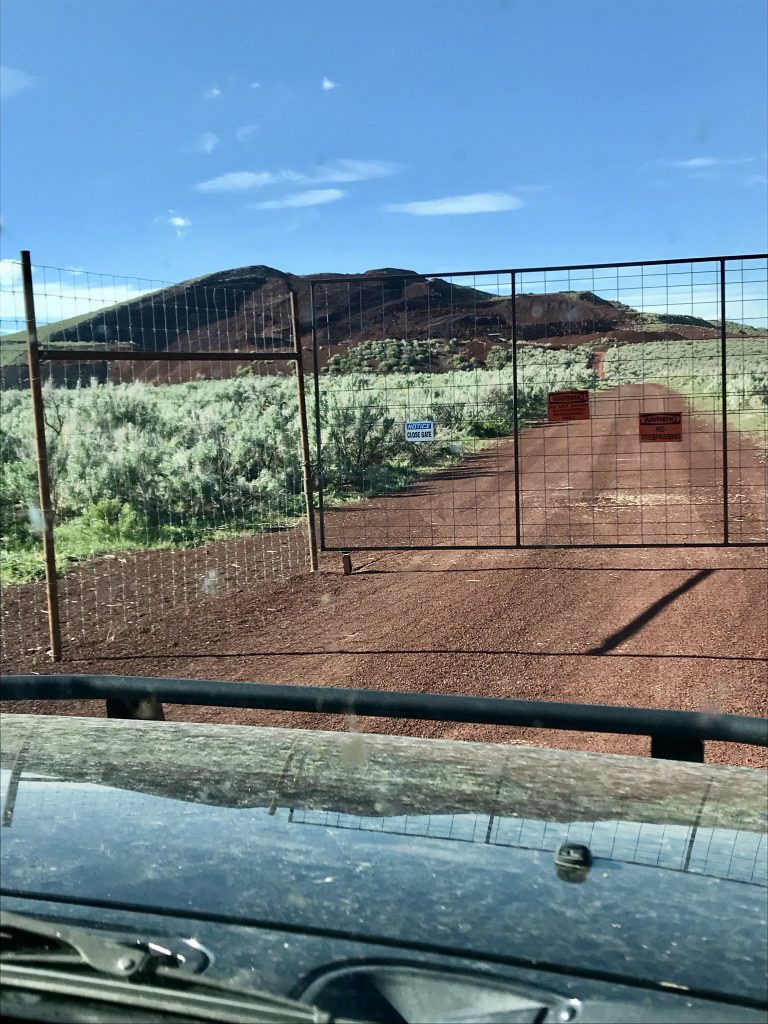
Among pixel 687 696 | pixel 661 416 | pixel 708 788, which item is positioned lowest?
pixel 687 696

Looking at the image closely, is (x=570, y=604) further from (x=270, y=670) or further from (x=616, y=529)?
(x=616, y=529)

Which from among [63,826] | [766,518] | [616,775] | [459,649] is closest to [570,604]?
[459,649]

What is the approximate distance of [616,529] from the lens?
14.6m

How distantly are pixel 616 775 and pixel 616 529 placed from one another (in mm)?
12203

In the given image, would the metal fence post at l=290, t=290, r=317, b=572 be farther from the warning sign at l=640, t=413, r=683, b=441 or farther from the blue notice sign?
the warning sign at l=640, t=413, r=683, b=441

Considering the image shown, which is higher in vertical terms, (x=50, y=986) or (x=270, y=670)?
(x=50, y=986)

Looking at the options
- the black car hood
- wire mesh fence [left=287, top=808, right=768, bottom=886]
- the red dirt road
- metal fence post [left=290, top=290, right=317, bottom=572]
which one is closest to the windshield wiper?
the black car hood

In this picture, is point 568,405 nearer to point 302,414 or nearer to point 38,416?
point 302,414

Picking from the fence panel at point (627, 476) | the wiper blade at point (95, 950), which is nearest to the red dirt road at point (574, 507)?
the fence panel at point (627, 476)

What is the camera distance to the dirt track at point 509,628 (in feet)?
24.7

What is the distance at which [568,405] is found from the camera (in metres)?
10.9

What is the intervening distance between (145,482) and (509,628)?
923cm

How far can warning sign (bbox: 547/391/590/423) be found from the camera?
35.4 ft

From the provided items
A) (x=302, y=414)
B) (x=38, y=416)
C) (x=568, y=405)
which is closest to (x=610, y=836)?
(x=38, y=416)
